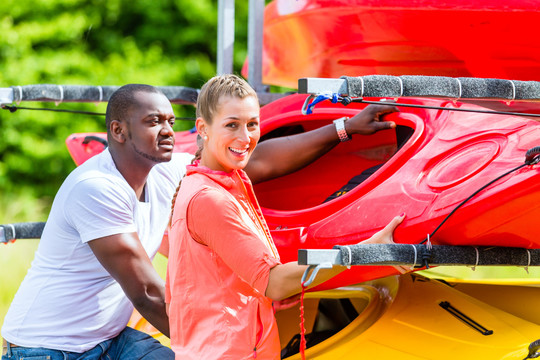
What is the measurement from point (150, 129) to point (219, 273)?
37.3 inches

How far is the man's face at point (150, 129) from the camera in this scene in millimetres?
2979

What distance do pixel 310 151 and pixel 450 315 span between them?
74 cm

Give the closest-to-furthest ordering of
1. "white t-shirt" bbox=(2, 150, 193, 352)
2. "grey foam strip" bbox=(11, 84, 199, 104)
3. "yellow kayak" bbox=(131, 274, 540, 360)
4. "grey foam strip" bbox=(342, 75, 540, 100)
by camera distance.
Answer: "grey foam strip" bbox=(342, 75, 540, 100) < "yellow kayak" bbox=(131, 274, 540, 360) < "white t-shirt" bbox=(2, 150, 193, 352) < "grey foam strip" bbox=(11, 84, 199, 104)

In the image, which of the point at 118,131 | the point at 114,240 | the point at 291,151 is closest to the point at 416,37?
the point at 291,151

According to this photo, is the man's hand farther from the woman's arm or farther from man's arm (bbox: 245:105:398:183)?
the woman's arm

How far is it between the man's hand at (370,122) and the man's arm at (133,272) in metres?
0.83

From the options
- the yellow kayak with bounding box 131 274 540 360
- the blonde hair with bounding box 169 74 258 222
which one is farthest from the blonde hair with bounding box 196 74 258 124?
the yellow kayak with bounding box 131 274 540 360

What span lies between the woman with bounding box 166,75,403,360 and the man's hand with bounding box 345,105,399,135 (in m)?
0.68

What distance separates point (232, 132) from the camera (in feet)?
7.31

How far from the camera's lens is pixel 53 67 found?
9781 millimetres

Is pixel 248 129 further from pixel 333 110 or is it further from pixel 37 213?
pixel 37 213

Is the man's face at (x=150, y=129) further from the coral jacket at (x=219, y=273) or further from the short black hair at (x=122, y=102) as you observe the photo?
the coral jacket at (x=219, y=273)

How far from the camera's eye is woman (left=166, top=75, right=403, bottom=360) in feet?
6.92

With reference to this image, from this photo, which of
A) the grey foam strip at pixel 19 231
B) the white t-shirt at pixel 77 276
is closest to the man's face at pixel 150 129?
the white t-shirt at pixel 77 276
